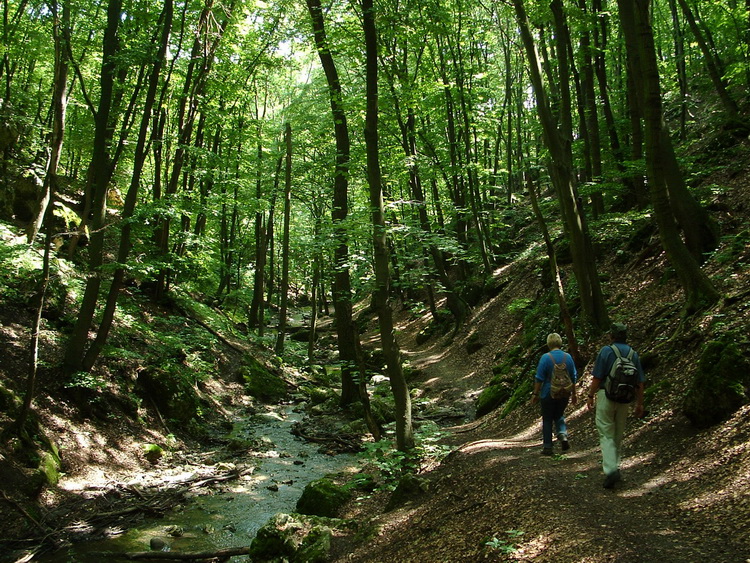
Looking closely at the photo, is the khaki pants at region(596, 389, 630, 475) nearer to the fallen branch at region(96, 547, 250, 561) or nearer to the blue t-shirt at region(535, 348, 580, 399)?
the blue t-shirt at region(535, 348, 580, 399)

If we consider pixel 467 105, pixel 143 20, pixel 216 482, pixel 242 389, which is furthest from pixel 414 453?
pixel 467 105

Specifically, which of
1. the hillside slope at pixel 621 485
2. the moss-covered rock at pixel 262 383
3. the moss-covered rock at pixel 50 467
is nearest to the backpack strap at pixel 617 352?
the hillside slope at pixel 621 485

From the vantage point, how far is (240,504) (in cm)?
839

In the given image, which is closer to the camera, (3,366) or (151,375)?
(3,366)

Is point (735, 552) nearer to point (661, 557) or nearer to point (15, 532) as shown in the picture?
point (661, 557)

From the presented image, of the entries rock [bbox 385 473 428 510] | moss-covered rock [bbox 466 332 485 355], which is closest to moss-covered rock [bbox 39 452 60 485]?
rock [bbox 385 473 428 510]

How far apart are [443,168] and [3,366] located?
13645 millimetres

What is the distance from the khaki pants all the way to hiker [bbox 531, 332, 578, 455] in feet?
4.60

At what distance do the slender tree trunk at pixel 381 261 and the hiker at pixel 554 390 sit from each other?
2100 millimetres

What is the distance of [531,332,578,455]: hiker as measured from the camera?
6.88 metres

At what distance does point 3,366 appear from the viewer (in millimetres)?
9047

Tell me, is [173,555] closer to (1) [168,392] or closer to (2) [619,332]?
(1) [168,392]

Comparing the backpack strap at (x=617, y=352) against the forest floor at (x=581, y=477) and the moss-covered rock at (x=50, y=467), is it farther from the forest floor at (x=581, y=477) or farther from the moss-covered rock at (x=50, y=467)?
the moss-covered rock at (x=50, y=467)

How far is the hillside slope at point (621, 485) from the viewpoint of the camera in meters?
4.04
